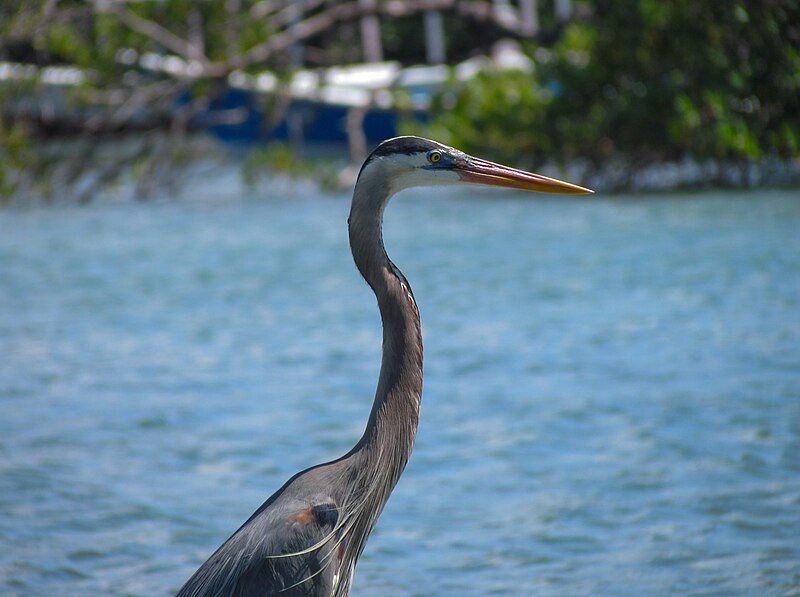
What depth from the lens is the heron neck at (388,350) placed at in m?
2.89

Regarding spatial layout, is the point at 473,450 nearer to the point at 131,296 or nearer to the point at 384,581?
the point at 384,581

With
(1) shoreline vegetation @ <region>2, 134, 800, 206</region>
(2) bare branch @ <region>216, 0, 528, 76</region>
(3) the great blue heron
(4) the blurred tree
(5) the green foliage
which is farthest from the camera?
(2) bare branch @ <region>216, 0, 528, 76</region>

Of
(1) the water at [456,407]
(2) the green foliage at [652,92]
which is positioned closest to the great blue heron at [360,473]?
(1) the water at [456,407]

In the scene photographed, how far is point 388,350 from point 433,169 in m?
0.50

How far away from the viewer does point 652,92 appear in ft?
45.5

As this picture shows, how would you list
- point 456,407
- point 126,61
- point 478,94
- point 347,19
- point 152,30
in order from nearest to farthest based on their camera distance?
point 456,407 < point 478,94 < point 152,30 < point 126,61 < point 347,19

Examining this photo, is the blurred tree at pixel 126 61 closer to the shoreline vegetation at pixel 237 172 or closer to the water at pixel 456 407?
the shoreline vegetation at pixel 237 172

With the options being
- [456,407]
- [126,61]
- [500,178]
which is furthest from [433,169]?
[126,61]

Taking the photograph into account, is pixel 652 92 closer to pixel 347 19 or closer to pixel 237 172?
pixel 347 19

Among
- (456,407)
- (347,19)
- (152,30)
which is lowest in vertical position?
(456,407)

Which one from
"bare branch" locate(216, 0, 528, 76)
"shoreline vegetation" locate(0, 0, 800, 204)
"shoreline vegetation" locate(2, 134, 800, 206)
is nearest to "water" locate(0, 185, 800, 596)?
"shoreline vegetation" locate(0, 0, 800, 204)

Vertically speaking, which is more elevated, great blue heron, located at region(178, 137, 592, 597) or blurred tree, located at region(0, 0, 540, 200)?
blurred tree, located at region(0, 0, 540, 200)

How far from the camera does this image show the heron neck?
289 cm

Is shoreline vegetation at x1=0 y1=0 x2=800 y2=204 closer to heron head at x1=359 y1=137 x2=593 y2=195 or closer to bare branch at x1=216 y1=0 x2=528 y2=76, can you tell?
bare branch at x1=216 y1=0 x2=528 y2=76
